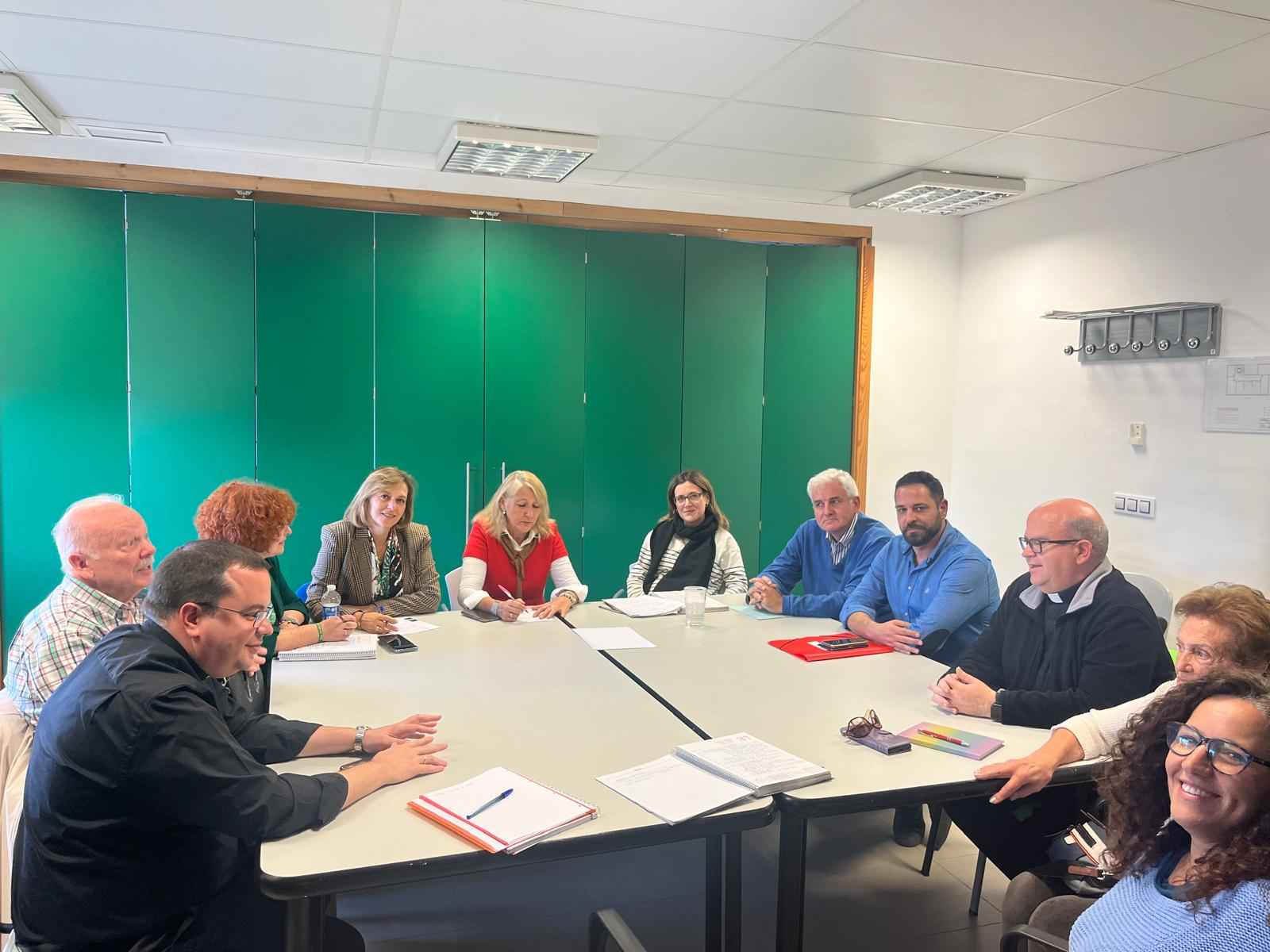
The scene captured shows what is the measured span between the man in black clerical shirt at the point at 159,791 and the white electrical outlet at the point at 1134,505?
13.6 feet

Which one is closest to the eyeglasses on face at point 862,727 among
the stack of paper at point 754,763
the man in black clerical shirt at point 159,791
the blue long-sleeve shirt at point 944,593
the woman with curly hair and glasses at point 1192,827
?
the stack of paper at point 754,763

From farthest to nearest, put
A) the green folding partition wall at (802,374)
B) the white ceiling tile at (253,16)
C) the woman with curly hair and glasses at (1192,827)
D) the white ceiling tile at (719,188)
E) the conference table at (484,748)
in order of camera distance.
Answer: the green folding partition wall at (802,374), the white ceiling tile at (719,188), the white ceiling tile at (253,16), the conference table at (484,748), the woman with curly hair and glasses at (1192,827)

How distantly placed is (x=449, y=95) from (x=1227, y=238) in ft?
11.3

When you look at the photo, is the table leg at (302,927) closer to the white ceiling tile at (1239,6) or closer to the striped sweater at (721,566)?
the striped sweater at (721,566)

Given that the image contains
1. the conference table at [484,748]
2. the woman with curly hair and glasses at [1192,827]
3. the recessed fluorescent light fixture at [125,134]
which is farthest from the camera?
the recessed fluorescent light fixture at [125,134]

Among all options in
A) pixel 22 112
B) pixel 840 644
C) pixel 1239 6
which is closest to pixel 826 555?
pixel 840 644

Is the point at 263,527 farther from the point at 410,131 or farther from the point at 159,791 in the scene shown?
the point at 410,131

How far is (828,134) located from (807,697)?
2682mm

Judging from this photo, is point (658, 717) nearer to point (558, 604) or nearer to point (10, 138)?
point (558, 604)

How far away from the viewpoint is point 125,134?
4.25 m

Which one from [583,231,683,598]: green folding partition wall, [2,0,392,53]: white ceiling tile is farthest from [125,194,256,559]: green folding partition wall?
[583,231,683,598]: green folding partition wall

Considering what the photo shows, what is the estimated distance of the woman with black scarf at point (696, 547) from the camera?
4293 millimetres

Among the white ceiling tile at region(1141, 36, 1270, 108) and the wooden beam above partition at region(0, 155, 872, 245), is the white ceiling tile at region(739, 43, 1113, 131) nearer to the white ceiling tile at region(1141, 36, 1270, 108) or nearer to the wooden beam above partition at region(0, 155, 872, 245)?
the white ceiling tile at region(1141, 36, 1270, 108)

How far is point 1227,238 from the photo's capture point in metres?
4.12
